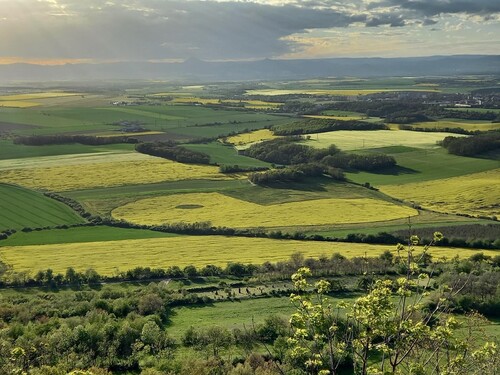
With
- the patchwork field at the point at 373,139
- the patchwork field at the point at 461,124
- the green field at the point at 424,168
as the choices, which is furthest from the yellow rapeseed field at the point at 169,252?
the patchwork field at the point at 461,124

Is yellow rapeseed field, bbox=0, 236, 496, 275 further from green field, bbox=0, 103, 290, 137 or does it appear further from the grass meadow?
green field, bbox=0, 103, 290, 137

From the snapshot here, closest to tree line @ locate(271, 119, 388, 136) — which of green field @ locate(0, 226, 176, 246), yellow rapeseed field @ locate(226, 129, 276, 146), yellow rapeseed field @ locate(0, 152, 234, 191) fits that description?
yellow rapeseed field @ locate(226, 129, 276, 146)

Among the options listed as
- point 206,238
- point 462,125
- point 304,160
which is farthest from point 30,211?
point 462,125

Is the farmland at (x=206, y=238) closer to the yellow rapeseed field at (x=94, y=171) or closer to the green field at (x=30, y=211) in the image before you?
the green field at (x=30, y=211)

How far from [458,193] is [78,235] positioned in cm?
6047

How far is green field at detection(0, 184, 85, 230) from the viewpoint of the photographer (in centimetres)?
7112

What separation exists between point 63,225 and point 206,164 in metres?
48.3

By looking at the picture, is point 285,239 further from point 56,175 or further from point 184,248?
point 56,175

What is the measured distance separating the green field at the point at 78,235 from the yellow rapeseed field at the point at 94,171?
25100 mm

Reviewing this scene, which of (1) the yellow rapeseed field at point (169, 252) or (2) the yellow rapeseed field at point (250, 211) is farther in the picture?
(2) the yellow rapeseed field at point (250, 211)

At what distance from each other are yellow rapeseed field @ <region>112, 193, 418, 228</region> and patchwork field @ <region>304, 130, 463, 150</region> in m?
48.8

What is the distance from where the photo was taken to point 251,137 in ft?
501

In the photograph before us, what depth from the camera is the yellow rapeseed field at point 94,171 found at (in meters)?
96.5

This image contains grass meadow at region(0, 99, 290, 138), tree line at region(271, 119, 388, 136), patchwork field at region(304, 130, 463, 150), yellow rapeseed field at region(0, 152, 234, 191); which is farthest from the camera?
grass meadow at region(0, 99, 290, 138)
